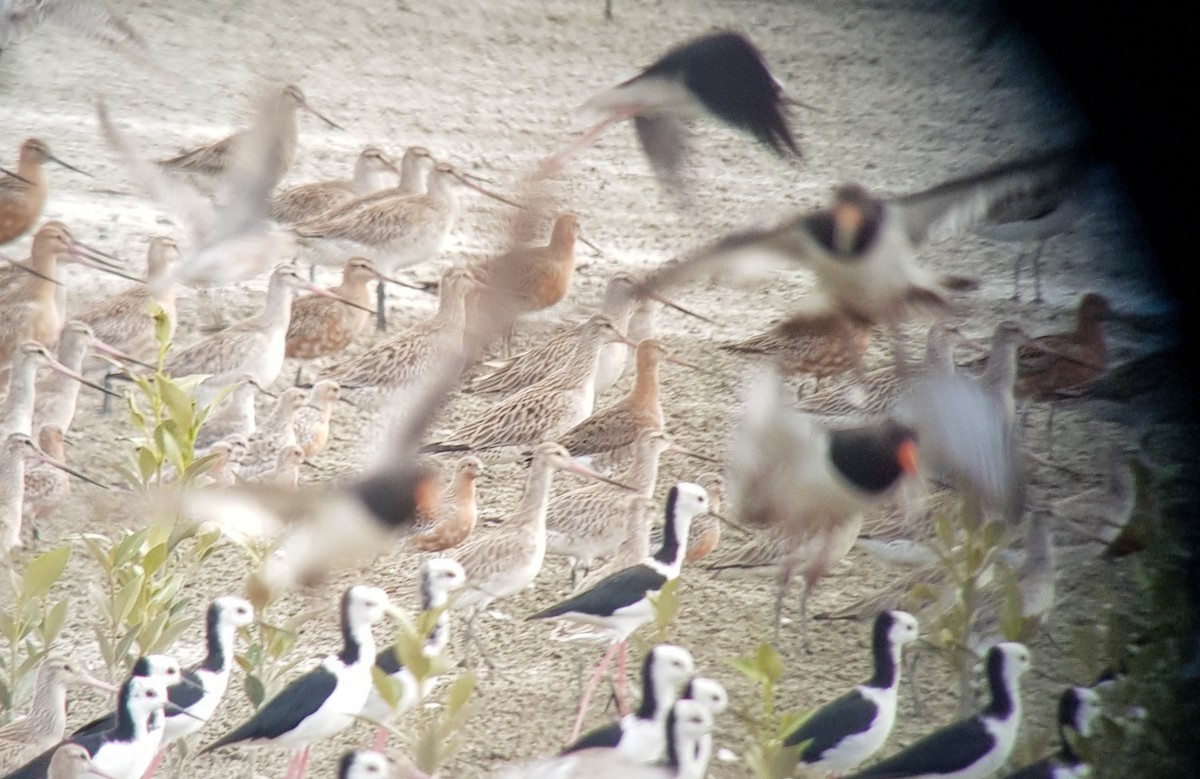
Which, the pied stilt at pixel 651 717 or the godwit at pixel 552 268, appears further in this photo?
the godwit at pixel 552 268

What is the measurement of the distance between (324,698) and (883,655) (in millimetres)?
817

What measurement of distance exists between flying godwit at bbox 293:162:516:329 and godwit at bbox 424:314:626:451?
2.20ft

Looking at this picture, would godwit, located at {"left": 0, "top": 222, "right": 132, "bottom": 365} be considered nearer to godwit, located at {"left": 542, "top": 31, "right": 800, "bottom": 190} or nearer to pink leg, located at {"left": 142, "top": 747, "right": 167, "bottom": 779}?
pink leg, located at {"left": 142, "top": 747, "right": 167, "bottom": 779}

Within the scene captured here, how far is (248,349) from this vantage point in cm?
363

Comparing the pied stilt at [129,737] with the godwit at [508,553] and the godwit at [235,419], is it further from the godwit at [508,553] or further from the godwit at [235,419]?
the godwit at [235,419]

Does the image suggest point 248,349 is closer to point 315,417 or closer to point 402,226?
point 315,417

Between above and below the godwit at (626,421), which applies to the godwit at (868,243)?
above

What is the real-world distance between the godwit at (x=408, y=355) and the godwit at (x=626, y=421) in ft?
1.29

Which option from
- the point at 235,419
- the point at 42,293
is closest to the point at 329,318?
the point at 235,419

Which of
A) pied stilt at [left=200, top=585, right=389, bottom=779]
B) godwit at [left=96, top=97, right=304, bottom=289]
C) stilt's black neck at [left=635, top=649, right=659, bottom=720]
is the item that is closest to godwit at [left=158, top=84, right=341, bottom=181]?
godwit at [left=96, top=97, right=304, bottom=289]

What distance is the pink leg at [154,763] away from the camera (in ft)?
8.00

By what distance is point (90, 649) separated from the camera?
2920 mm

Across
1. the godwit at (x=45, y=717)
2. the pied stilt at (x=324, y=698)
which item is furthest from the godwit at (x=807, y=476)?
the godwit at (x=45, y=717)

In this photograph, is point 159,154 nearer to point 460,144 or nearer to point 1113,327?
Answer: point 460,144
